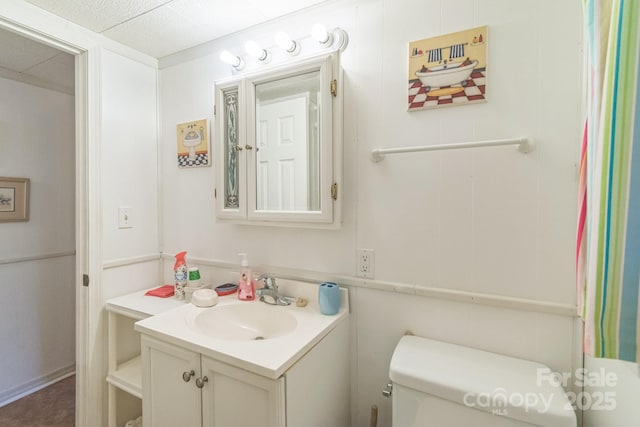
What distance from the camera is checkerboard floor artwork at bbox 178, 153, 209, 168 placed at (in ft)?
5.25

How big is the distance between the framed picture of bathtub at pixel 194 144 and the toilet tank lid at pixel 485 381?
4.49 ft

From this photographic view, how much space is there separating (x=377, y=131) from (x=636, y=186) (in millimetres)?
839

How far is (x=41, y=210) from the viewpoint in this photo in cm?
205

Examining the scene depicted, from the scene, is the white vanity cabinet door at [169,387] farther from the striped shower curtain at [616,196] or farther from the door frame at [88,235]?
the striped shower curtain at [616,196]

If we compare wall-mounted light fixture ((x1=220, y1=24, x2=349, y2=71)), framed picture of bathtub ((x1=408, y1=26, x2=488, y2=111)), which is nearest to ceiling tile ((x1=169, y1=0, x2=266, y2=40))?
wall-mounted light fixture ((x1=220, y1=24, x2=349, y2=71))

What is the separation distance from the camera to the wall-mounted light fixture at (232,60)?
141 centimetres

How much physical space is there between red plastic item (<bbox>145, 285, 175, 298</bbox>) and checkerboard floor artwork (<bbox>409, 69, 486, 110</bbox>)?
5.06 feet

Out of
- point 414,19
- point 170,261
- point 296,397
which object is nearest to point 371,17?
point 414,19

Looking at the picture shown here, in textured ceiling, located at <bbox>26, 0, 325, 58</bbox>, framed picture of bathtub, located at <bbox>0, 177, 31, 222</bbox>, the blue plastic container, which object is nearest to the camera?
the blue plastic container

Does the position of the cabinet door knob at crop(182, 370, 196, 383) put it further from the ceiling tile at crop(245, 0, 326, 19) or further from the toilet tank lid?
the ceiling tile at crop(245, 0, 326, 19)

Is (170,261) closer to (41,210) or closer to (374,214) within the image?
(41,210)

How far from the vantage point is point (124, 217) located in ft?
5.30

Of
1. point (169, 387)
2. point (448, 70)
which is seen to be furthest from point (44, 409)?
point (448, 70)

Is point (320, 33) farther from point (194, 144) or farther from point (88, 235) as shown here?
point (88, 235)
